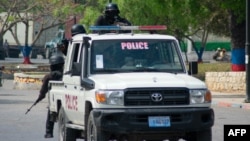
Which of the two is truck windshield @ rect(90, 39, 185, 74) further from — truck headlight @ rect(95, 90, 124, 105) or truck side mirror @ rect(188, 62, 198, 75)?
truck headlight @ rect(95, 90, 124, 105)

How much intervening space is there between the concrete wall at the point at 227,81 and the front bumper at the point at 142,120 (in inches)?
918

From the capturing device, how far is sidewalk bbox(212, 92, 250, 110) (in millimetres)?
30864

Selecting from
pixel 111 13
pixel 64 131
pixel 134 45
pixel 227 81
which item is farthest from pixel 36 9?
pixel 134 45

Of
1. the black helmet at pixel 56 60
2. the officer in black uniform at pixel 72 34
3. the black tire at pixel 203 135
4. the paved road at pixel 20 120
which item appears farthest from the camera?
the paved road at pixel 20 120

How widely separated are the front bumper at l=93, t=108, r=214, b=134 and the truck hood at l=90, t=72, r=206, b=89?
40cm

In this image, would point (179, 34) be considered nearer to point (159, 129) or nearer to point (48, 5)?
point (48, 5)

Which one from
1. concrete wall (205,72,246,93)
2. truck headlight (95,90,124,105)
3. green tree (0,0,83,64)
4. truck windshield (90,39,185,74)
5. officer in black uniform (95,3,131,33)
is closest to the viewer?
truck headlight (95,90,124,105)

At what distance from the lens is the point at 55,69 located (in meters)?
18.9

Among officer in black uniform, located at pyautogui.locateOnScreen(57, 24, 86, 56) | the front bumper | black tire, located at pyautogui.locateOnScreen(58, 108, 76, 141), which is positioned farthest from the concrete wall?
the front bumper

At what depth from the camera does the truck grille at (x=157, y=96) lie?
46.4ft

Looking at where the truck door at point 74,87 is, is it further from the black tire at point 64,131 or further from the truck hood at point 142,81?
the truck hood at point 142,81

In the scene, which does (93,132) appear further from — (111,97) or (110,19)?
(110,19)

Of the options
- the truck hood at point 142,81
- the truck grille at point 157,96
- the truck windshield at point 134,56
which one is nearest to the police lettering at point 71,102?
the truck windshield at point 134,56

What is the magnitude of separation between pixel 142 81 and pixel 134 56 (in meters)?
1.13
